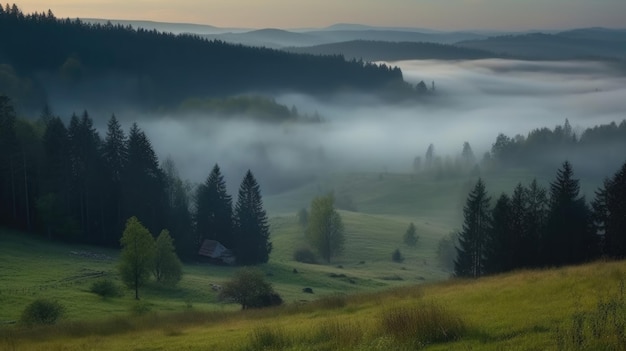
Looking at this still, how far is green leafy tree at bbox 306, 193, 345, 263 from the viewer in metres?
109

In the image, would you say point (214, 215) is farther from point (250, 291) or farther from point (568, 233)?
point (568, 233)

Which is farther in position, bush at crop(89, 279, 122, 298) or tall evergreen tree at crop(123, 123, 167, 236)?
tall evergreen tree at crop(123, 123, 167, 236)

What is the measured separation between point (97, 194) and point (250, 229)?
21.6 meters

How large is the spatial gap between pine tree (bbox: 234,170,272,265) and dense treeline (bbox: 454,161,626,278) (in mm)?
35351

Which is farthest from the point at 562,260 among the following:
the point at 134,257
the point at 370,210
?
the point at 370,210

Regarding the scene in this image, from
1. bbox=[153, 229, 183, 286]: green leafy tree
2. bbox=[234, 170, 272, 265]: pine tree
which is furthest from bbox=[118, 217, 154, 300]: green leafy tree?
bbox=[234, 170, 272, 265]: pine tree

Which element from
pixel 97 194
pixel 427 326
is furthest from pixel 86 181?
pixel 427 326

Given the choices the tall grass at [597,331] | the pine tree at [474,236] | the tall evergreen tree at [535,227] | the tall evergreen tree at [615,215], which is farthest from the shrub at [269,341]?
the pine tree at [474,236]

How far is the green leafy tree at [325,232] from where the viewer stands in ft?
357

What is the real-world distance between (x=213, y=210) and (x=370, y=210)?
94375 mm

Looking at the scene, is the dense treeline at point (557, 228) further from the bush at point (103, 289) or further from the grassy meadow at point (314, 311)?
the bush at point (103, 289)

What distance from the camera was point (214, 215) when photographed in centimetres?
8956

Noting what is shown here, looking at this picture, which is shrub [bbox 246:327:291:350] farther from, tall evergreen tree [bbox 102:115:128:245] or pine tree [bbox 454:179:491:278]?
tall evergreen tree [bbox 102:115:128:245]

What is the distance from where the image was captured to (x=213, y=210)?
89625 millimetres
